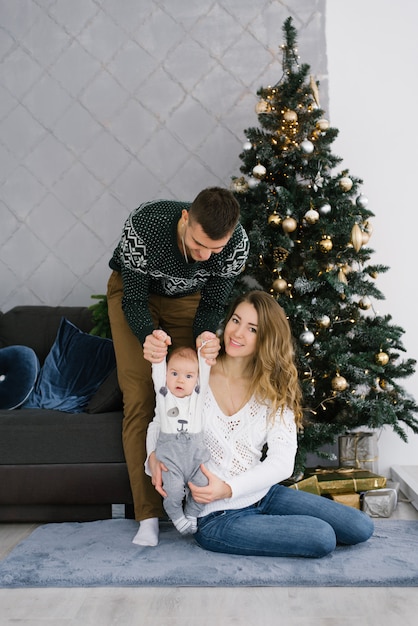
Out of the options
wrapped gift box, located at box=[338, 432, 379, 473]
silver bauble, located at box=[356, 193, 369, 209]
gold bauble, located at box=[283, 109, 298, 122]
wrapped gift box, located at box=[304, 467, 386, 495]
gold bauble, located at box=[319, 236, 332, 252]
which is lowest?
wrapped gift box, located at box=[304, 467, 386, 495]

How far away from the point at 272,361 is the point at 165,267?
19.0 inches

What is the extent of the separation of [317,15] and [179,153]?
1.05 meters

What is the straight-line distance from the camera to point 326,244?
3.16 m

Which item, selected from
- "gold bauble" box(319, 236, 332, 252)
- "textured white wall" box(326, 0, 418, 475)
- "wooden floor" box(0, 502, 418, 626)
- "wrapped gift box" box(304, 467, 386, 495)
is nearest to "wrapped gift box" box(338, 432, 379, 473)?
"wrapped gift box" box(304, 467, 386, 495)

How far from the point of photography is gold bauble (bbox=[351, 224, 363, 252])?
10.3 feet

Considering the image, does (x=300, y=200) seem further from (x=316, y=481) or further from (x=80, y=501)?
(x=80, y=501)

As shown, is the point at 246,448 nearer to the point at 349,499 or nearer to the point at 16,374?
the point at 349,499

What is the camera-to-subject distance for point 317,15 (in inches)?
154

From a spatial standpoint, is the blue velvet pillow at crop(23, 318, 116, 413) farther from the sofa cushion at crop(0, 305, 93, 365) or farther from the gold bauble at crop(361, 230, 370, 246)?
the gold bauble at crop(361, 230, 370, 246)

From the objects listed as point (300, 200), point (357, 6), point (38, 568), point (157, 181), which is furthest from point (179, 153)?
point (38, 568)

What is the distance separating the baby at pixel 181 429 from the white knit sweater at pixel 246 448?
7 cm

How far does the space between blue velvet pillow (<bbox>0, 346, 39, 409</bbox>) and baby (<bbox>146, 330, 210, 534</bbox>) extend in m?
0.99
